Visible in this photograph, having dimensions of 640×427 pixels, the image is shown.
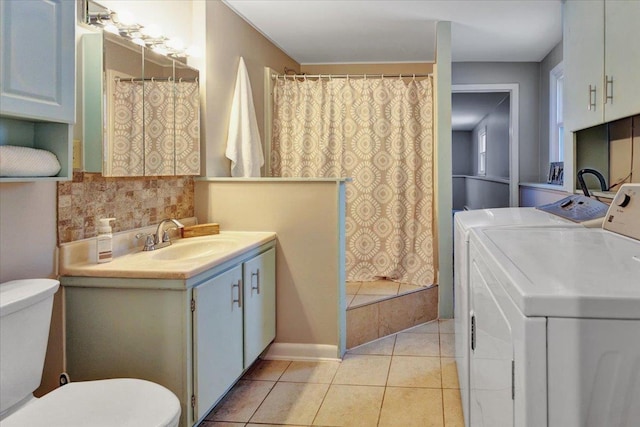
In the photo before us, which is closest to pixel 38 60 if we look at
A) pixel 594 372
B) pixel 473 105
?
pixel 594 372

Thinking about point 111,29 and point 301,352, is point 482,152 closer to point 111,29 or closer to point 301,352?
point 301,352

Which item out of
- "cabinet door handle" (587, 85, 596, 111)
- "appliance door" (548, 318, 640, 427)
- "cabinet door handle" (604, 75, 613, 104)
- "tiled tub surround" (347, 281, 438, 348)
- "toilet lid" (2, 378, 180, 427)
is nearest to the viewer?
"appliance door" (548, 318, 640, 427)

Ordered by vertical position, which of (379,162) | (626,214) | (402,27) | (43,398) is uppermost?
(402,27)

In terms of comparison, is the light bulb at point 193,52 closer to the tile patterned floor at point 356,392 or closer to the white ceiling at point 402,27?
the white ceiling at point 402,27

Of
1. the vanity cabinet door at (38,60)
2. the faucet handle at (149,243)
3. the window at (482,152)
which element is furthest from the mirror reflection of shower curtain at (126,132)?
the window at (482,152)

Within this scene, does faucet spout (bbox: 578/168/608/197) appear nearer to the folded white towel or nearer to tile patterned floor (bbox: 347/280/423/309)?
tile patterned floor (bbox: 347/280/423/309)

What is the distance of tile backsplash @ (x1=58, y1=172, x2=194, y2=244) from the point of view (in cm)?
197

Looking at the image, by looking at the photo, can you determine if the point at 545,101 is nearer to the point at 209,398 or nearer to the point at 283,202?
the point at 283,202

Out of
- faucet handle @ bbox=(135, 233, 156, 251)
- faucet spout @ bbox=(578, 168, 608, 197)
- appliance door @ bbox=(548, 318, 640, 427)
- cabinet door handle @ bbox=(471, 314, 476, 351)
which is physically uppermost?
faucet spout @ bbox=(578, 168, 608, 197)

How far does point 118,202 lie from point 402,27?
8.35 ft

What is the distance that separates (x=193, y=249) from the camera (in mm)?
2580

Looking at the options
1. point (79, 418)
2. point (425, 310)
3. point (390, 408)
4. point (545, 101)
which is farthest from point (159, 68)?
point (545, 101)

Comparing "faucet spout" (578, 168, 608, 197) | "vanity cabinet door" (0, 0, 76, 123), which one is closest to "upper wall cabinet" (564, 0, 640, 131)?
"faucet spout" (578, 168, 608, 197)

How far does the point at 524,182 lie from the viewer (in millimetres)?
4711
